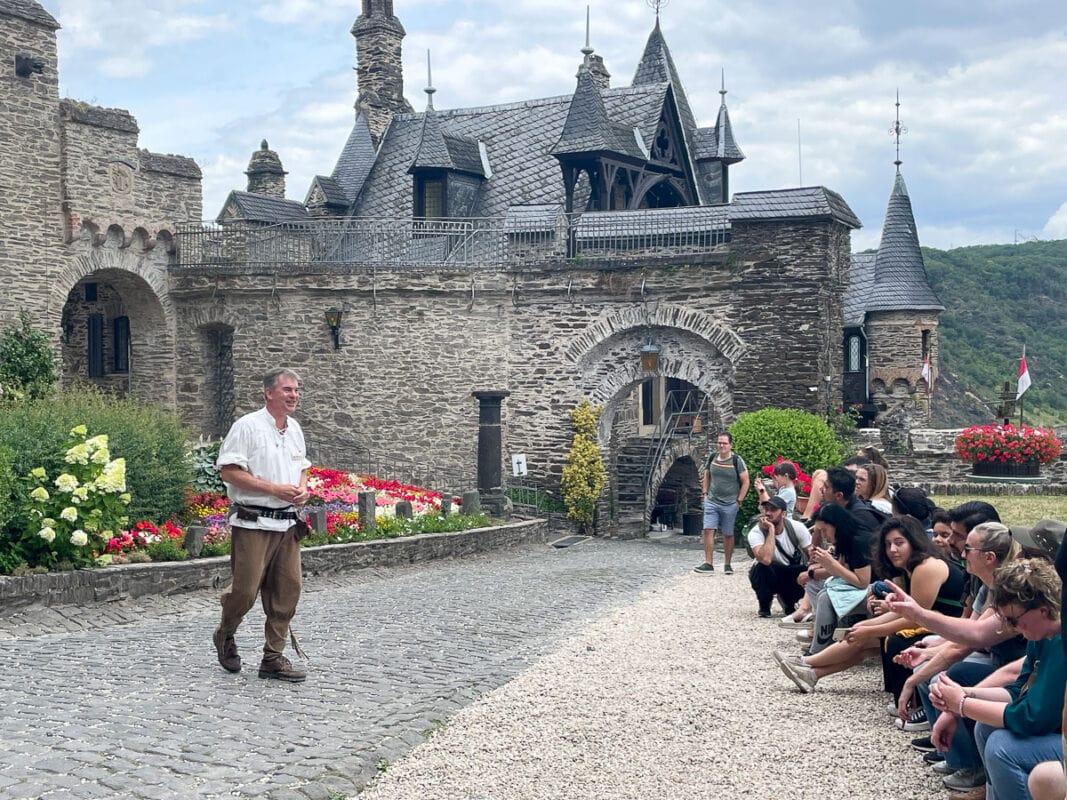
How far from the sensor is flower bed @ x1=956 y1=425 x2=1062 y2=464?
1855 cm

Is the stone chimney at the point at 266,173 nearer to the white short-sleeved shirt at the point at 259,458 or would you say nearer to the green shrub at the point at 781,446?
the green shrub at the point at 781,446

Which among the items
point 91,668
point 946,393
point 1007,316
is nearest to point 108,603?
point 91,668

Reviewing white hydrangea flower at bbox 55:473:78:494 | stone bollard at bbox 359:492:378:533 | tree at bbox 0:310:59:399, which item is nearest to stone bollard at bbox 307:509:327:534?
stone bollard at bbox 359:492:378:533

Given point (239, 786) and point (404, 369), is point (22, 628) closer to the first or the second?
point (239, 786)

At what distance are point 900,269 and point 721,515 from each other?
2005 centimetres

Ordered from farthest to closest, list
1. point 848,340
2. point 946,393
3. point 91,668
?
point 946,393
point 848,340
point 91,668

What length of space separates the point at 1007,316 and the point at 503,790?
6068 centimetres

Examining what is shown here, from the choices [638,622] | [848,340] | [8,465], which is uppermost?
[848,340]

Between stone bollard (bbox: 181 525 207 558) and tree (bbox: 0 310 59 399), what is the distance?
8462 mm

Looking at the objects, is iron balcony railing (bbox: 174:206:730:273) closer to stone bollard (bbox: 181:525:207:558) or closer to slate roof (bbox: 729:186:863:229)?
slate roof (bbox: 729:186:863:229)

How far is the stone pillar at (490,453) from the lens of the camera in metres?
18.3

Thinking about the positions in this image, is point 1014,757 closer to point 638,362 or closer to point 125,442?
point 125,442

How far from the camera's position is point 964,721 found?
5348mm

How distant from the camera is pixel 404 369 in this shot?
2133 centimetres
